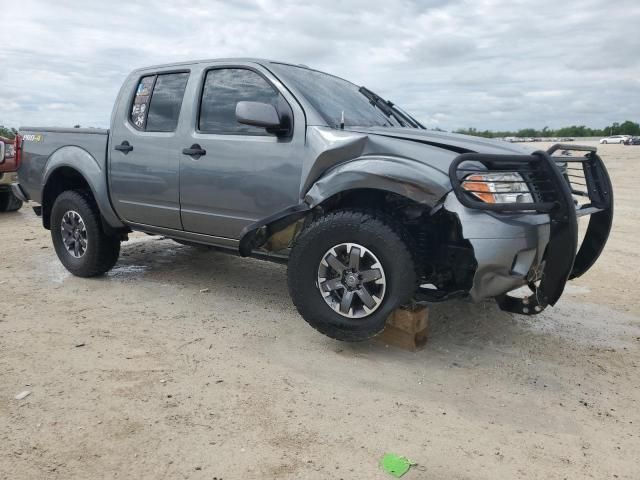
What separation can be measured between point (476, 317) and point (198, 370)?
2.29 meters

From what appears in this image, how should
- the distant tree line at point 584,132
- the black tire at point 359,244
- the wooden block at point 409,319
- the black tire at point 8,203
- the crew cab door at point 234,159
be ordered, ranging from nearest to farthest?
the black tire at point 359,244 → the wooden block at point 409,319 → the crew cab door at point 234,159 → the black tire at point 8,203 → the distant tree line at point 584,132

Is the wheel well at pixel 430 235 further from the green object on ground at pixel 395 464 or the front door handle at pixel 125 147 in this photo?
the front door handle at pixel 125 147

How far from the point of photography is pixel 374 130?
3773 millimetres

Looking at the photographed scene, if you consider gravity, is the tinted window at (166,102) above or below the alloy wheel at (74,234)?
above

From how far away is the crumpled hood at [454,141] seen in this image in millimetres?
3385

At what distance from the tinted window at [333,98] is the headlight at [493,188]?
3.69 feet

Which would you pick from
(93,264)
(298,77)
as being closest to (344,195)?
(298,77)

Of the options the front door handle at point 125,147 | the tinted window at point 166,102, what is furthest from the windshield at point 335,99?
the front door handle at point 125,147

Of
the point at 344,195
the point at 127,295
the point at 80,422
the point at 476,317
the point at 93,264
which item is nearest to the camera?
the point at 80,422

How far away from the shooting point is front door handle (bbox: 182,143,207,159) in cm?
430

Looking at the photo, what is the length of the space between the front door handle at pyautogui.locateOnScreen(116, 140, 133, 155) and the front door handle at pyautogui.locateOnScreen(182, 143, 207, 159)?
0.73 m

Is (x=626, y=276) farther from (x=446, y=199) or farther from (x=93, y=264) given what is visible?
(x=93, y=264)

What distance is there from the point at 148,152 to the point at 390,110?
81.6 inches

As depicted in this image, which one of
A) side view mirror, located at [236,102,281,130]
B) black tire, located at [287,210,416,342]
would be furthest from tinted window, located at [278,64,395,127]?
black tire, located at [287,210,416,342]
